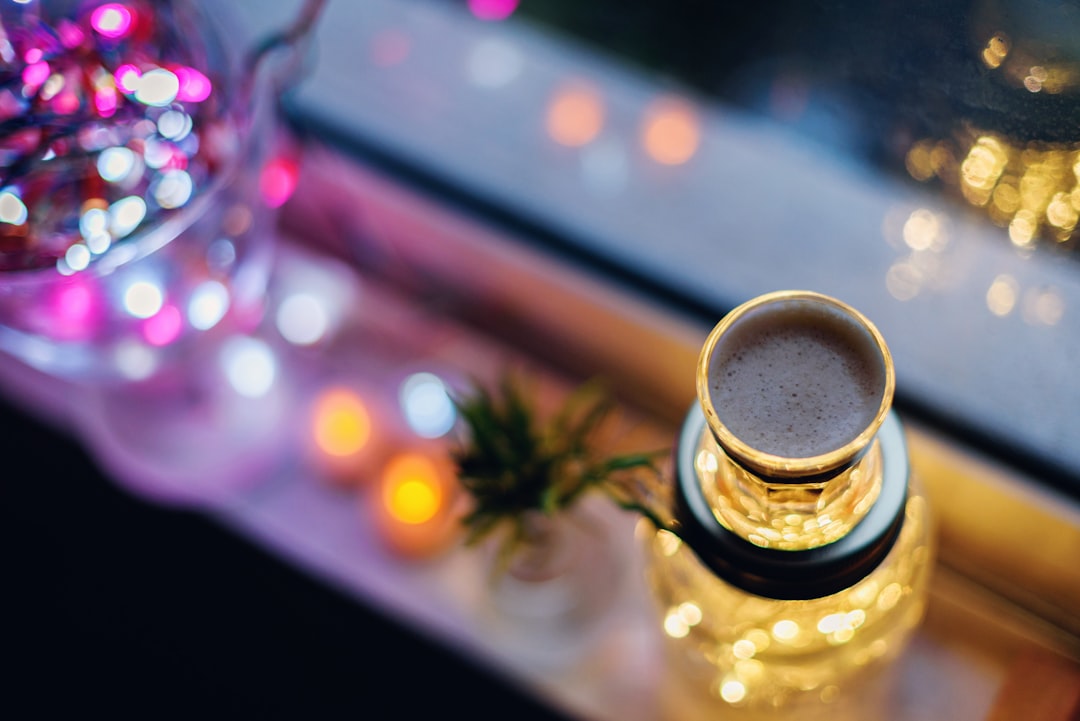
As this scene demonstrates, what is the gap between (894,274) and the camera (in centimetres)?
74

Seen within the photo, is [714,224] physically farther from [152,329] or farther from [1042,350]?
[152,329]

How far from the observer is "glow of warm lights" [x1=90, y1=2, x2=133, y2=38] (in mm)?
572

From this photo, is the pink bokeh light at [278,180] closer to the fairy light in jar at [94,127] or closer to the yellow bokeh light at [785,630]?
the fairy light in jar at [94,127]

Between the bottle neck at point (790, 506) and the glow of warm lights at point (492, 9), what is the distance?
52cm

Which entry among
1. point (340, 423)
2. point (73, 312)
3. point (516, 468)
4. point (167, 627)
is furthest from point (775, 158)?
point (167, 627)

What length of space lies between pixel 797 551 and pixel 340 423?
506mm

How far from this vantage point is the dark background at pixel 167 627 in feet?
3.25

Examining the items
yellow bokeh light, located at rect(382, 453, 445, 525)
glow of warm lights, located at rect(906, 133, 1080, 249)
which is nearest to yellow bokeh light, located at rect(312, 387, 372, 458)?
yellow bokeh light, located at rect(382, 453, 445, 525)

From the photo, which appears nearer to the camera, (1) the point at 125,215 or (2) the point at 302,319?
(1) the point at 125,215

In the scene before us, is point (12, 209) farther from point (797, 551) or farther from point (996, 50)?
point (996, 50)

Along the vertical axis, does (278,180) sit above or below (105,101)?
below

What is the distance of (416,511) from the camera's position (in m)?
0.82

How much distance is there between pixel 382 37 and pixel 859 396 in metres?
0.60

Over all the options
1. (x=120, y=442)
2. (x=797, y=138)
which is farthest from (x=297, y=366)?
(x=797, y=138)
